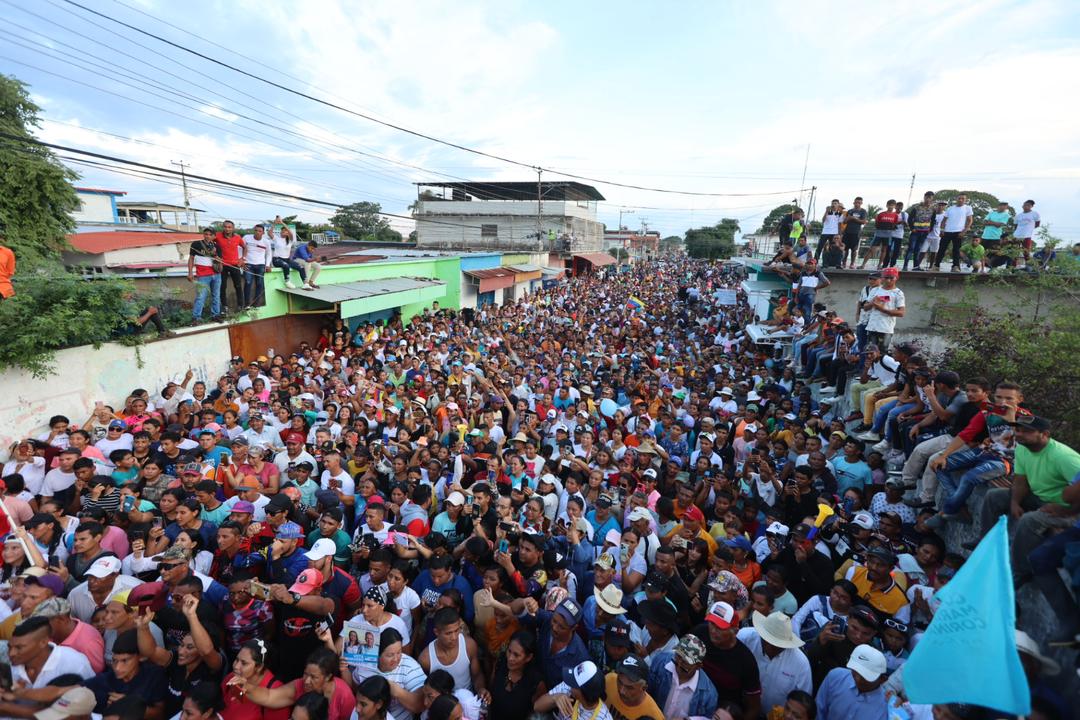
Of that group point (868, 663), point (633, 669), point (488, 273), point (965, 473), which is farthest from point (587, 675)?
point (488, 273)

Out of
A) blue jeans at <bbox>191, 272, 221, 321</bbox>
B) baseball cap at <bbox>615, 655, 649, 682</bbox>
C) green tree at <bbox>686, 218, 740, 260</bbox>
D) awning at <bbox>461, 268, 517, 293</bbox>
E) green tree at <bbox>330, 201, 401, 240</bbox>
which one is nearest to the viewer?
baseball cap at <bbox>615, 655, 649, 682</bbox>

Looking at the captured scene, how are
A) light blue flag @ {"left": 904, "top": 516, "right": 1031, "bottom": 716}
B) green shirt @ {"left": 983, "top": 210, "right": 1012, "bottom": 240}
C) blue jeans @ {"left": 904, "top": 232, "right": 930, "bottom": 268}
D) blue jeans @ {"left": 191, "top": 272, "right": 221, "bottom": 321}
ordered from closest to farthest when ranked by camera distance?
light blue flag @ {"left": 904, "top": 516, "right": 1031, "bottom": 716} → blue jeans @ {"left": 191, "top": 272, "right": 221, "bottom": 321} → green shirt @ {"left": 983, "top": 210, "right": 1012, "bottom": 240} → blue jeans @ {"left": 904, "top": 232, "right": 930, "bottom": 268}

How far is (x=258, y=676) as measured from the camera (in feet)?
9.50

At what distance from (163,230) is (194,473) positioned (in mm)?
23757

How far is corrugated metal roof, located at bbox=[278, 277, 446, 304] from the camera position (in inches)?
461

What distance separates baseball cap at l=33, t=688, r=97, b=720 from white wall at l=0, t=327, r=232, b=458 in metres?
6.13

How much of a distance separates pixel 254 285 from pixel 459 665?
33.4ft

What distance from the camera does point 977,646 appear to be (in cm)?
206

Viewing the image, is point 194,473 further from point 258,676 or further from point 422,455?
point 258,676

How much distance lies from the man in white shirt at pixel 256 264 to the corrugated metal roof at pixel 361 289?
1.92 feet

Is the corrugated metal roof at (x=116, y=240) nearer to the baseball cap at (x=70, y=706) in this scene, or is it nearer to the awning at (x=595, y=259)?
the baseball cap at (x=70, y=706)

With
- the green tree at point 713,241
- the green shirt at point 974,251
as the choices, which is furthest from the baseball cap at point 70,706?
the green tree at point 713,241

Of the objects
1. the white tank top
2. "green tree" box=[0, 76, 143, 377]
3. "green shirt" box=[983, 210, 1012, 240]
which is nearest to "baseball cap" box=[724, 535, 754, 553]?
the white tank top

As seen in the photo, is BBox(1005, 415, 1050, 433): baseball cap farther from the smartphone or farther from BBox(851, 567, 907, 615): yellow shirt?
the smartphone
